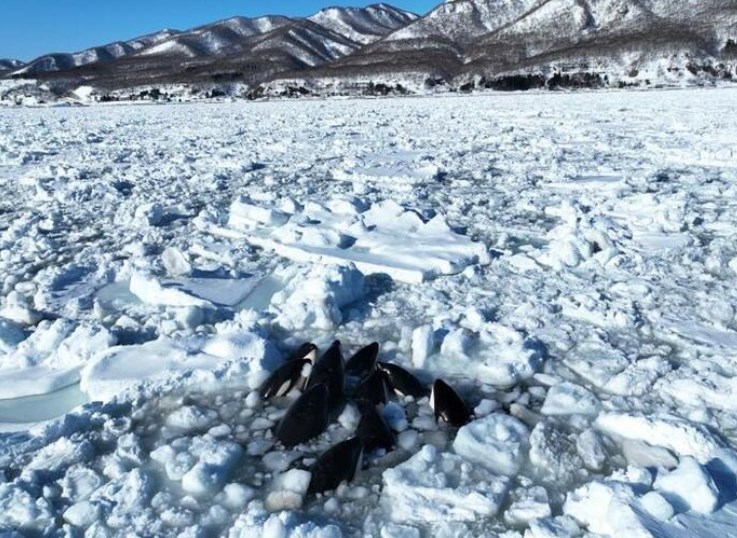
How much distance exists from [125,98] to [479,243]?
2981 inches

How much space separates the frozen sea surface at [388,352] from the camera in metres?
1.98

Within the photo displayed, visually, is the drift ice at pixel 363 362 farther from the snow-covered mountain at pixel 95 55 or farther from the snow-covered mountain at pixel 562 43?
the snow-covered mountain at pixel 95 55

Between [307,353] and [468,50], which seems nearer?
[307,353]

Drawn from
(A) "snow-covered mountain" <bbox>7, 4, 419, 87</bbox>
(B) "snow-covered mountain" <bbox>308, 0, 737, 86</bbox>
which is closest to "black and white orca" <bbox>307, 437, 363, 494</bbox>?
(B) "snow-covered mountain" <bbox>308, 0, 737, 86</bbox>

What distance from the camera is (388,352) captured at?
3062 mm

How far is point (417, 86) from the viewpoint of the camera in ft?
228

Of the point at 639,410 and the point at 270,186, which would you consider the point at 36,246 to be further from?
the point at 639,410

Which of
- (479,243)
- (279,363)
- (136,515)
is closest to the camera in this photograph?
(136,515)

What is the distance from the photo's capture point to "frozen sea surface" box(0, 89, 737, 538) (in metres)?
1.98

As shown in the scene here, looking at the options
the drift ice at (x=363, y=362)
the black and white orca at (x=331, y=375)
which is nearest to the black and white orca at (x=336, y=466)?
the black and white orca at (x=331, y=375)

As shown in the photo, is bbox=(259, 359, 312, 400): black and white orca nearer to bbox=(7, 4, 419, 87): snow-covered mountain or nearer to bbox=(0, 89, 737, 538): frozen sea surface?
bbox=(0, 89, 737, 538): frozen sea surface

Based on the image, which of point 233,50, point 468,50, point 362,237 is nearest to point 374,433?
point 362,237

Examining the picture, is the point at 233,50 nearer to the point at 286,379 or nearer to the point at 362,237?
the point at 362,237

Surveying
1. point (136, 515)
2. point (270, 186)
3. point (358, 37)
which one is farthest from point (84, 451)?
point (358, 37)
